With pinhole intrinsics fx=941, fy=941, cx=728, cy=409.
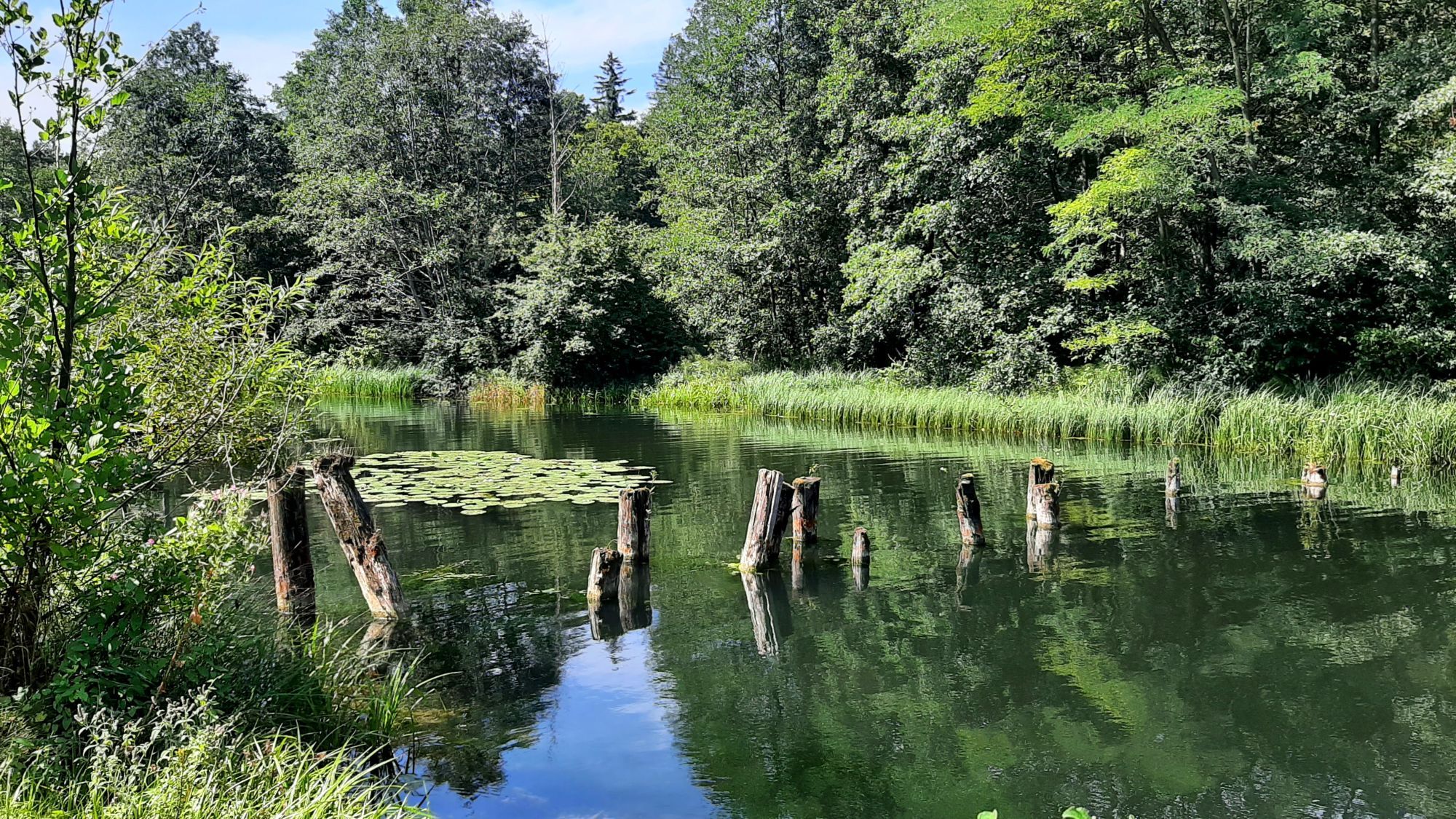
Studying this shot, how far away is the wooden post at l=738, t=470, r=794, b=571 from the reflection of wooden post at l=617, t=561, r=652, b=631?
0.96 meters

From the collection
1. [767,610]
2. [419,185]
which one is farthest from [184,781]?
[419,185]

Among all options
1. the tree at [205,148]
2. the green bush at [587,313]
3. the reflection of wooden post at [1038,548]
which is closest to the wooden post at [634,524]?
the reflection of wooden post at [1038,548]

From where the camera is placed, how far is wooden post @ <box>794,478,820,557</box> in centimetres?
925

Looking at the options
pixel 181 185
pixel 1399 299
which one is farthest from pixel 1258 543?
pixel 181 185

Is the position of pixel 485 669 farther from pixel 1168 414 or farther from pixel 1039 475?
pixel 1168 414

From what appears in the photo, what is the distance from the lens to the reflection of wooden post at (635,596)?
7691 mm

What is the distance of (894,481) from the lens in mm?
→ 13977

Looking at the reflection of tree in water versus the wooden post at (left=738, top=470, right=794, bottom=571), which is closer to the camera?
the reflection of tree in water

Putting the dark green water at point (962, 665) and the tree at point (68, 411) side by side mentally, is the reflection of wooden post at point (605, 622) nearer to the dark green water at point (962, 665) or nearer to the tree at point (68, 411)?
the dark green water at point (962, 665)

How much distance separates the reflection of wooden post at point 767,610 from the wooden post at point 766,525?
16 cm

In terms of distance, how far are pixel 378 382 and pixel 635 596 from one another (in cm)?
2880

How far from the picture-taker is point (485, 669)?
655 centimetres

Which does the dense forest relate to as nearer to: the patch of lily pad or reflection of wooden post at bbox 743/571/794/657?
the patch of lily pad

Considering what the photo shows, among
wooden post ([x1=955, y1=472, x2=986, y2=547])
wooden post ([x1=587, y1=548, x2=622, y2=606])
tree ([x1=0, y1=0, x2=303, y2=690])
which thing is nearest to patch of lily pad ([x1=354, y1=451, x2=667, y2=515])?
wooden post ([x1=587, y1=548, x2=622, y2=606])
